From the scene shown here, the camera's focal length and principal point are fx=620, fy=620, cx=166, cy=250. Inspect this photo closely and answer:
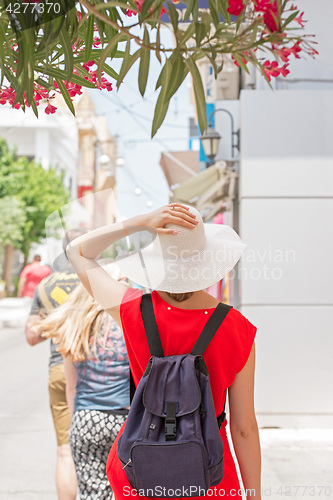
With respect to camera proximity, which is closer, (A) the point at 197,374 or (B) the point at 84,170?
(A) the point at 197,374

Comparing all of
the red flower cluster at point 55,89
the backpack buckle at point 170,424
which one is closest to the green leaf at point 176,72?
the red flower cluster at point 55,89

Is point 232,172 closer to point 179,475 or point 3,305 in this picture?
point 179,475

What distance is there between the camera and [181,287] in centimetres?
183

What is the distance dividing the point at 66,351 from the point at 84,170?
48494 mm

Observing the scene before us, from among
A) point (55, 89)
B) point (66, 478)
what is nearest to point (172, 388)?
point (55, 89)

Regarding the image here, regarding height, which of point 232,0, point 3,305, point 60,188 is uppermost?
point 232,0

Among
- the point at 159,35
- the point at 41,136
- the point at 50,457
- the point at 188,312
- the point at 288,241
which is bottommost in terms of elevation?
the point at 50,457

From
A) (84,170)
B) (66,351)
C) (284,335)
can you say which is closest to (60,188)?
(84,170)

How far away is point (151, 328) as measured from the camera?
179cm

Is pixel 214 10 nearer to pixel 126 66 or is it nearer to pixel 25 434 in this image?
pixel 126 66

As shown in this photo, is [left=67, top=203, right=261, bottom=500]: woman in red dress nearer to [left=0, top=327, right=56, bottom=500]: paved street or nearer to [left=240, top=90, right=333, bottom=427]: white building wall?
[left=0, top=327, right=56, bottom=500]: paved street

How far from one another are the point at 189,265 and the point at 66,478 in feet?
6.97

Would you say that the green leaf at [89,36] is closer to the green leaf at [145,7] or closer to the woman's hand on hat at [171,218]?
the green leaf at [145,7]

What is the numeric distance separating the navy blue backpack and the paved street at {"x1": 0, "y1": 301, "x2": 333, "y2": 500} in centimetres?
295
